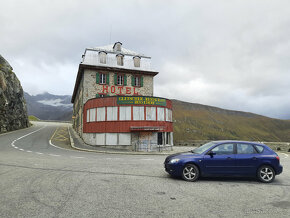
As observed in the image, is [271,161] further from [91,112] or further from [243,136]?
[243,136]

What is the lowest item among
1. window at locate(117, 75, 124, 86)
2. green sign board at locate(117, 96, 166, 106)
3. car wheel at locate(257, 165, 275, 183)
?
car wheel at locate(257, 165, 275, 183)

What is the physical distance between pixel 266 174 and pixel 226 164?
1.54 m

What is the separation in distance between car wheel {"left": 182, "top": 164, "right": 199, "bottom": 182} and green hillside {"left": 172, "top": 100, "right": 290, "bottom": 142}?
4527 inches

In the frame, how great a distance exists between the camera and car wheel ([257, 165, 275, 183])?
7898 mm

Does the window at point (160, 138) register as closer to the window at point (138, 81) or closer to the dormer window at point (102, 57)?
→ the window at point (138, 81)

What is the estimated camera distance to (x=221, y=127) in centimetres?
16038

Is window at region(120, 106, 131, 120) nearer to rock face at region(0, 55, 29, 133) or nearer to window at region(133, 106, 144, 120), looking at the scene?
window at region(133, 106, 144, 120)

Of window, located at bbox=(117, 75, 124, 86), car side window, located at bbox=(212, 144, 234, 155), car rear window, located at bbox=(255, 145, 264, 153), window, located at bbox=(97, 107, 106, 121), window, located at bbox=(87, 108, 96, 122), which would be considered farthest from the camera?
window, located at bbox=(117, 75, 124, 86)

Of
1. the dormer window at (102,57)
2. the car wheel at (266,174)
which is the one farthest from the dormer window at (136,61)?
the car wheel at (266,174)

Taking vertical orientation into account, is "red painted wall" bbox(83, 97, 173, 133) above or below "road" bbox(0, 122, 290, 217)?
above

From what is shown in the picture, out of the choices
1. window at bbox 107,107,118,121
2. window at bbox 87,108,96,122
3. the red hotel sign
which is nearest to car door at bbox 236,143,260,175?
window at bbox 107,107,118,121

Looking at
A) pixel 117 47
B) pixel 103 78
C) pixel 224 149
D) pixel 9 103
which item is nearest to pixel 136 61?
pixel 117 47

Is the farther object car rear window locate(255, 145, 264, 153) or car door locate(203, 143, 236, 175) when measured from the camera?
car rear window locate(255, 145, 264, 153)

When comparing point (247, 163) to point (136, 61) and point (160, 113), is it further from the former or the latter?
point (136, 61)
